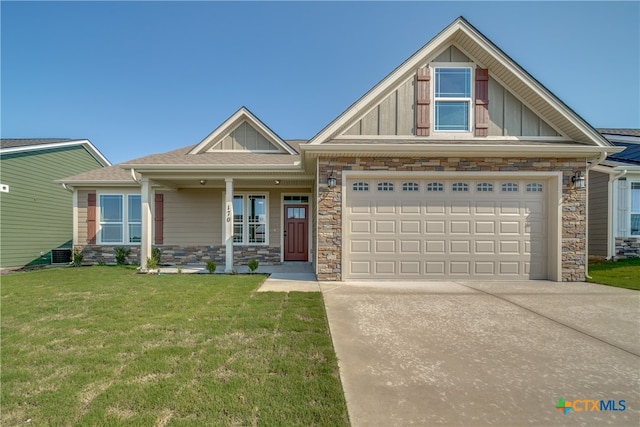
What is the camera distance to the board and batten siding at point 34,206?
10.4 metres

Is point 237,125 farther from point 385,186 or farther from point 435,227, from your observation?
point 435,227

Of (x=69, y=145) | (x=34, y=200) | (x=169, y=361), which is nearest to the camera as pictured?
(x=169, y=361)

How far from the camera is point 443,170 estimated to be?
6887mm

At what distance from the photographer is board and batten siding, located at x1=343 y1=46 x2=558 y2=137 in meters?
7.09

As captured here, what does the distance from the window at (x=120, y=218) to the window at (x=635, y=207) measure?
17.4 metres

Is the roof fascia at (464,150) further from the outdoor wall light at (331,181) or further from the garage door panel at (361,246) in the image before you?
the garage door panel at (361,246)

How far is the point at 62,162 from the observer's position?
40.8 feet

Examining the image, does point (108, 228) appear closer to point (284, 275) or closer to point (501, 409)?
point (284, 275)

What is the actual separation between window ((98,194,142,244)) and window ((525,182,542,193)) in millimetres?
12383

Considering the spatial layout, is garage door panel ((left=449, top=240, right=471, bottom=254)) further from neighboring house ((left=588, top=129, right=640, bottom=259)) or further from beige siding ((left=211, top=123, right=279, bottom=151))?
beige siding ((left=211, top=123, right=279, bottom=151))

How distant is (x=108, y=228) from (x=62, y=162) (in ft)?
16.6

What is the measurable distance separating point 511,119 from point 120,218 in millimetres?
12987

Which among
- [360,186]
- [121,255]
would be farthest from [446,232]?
[121,255]

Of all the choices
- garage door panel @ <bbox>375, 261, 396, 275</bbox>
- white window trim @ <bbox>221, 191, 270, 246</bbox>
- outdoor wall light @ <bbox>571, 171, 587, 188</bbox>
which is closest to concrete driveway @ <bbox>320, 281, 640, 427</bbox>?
garage door panel @ <bbox>375, 261, 396, 275</bbox>
